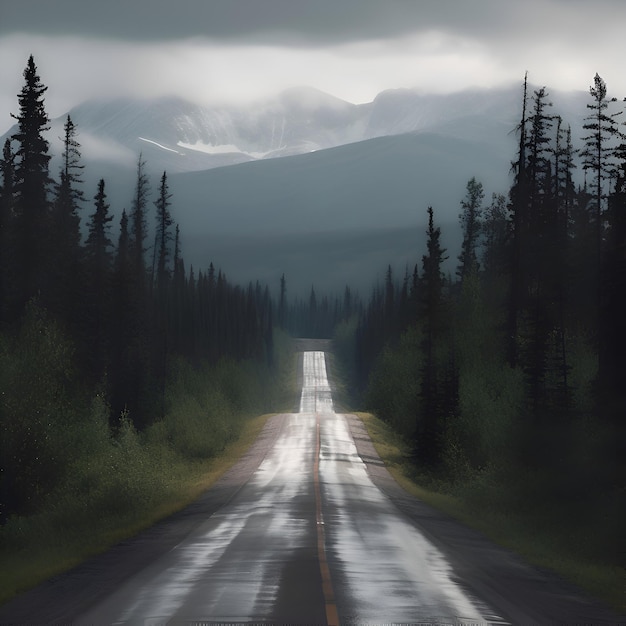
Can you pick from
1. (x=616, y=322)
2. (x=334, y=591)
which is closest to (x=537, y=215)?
(x=616, y=322)

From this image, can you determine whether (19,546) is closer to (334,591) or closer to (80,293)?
(334,591)

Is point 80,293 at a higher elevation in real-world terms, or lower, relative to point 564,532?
higher

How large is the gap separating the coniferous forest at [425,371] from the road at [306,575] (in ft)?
17.7

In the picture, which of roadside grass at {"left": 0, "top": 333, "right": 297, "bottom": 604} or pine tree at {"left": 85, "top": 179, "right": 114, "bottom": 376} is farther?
pine tree at {"left": 85, "top": 179, "right": 114, "bottom": 376}

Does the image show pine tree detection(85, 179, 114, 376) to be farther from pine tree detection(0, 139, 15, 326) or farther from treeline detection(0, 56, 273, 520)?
pine tree detection(0, 139, 15, 326)

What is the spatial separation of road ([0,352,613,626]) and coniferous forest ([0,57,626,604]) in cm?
540

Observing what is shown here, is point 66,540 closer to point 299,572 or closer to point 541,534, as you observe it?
point 299,572

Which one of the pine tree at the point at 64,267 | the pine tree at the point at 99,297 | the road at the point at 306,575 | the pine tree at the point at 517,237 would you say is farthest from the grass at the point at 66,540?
the pine tree at the point at 99,297

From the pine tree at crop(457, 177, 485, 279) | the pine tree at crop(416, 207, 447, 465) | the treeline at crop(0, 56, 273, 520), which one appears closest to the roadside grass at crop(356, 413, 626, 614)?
the pine tree at crop(416, 207, 447, 465)

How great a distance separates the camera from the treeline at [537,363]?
4066 centimetres

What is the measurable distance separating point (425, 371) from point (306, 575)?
142 feet

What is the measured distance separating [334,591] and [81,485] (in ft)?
70.0

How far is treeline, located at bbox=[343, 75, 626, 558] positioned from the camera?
133 ft

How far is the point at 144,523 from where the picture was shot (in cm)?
3019
